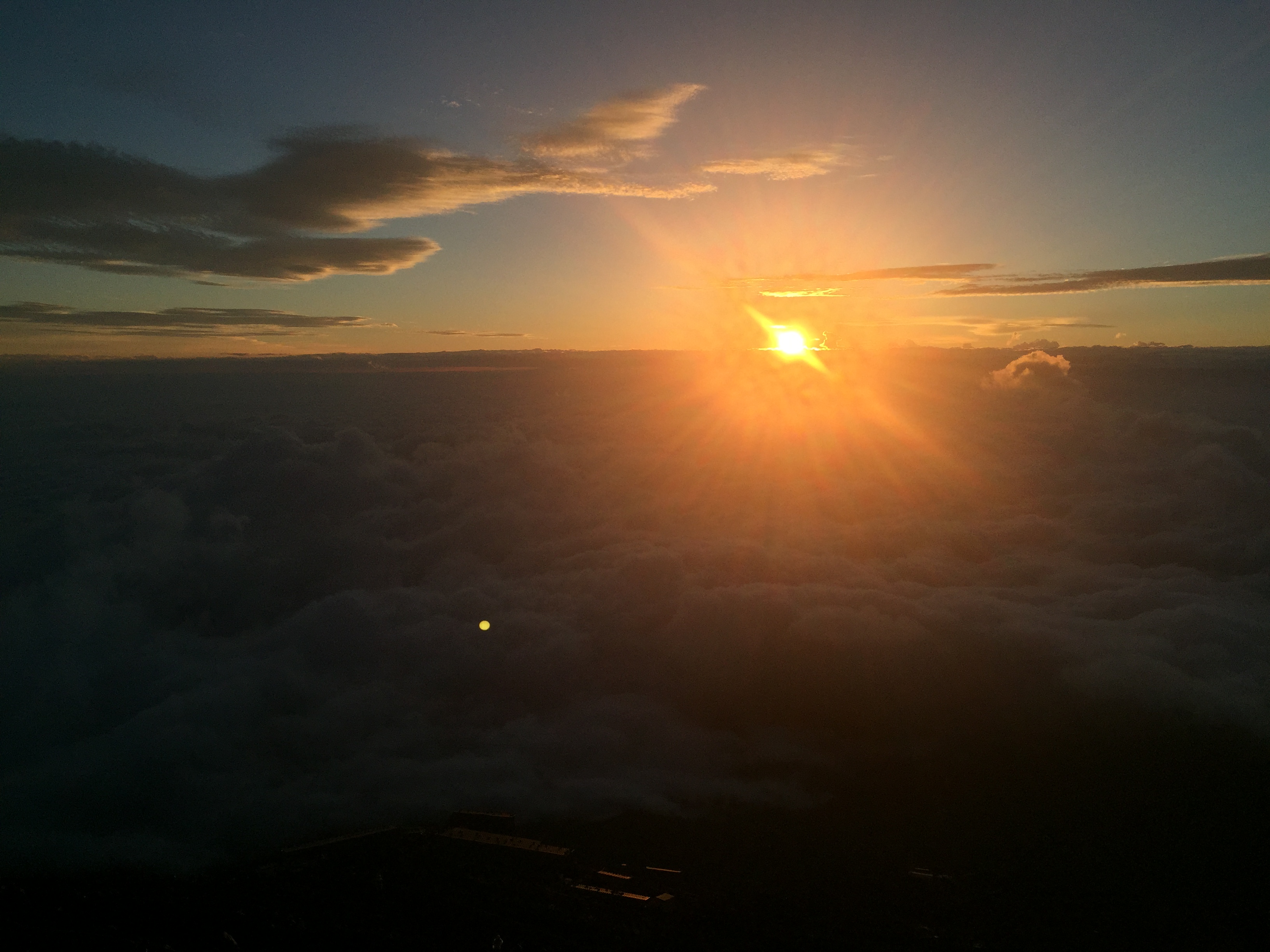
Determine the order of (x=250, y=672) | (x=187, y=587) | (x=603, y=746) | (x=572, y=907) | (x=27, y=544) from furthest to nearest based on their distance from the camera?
(x=187, y=587), (x=27, y=544), (x=250, y=672), (x=603, y=746), (x=572, y=907)

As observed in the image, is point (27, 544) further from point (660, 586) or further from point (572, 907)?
point (572, 907)

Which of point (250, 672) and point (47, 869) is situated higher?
point (250, 672)

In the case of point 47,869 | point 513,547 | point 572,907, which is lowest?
point 47,869

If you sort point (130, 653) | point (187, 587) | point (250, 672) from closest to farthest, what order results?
point (250, 672) < point (130, 653) < point (187, 587)

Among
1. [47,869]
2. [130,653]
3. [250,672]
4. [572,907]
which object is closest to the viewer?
[572,907]

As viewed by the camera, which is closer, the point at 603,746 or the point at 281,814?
the point at 281,814

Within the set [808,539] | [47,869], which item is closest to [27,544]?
[47,869]

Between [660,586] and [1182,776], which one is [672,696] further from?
[1182,776]

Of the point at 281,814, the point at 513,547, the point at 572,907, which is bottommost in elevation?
the point at 281,814

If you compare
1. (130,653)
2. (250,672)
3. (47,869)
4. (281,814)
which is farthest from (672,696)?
(130,653)
